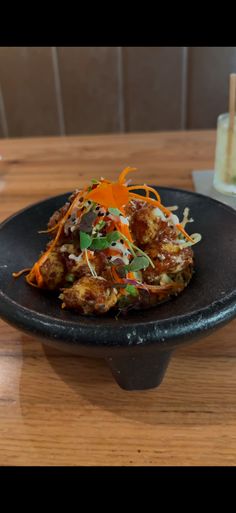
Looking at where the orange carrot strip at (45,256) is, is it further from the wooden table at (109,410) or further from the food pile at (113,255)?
the wooden table at (109,410)

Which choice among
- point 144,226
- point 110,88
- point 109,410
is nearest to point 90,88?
point 110,88

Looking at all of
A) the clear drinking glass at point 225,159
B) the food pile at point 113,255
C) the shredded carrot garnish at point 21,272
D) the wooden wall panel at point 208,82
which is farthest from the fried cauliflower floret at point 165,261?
the wooden wall panel at point 208,82

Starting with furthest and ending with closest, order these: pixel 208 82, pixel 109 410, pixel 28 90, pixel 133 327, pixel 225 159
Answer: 1. pixel 28 90
2. pixel 208 82
3. pixel 225 159
4. pixel 109 410
5. pixel 133 327

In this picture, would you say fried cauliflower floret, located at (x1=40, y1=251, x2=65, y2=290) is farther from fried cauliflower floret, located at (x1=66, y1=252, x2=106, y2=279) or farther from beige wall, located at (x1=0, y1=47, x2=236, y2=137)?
beige wall, located at (x1=0, y1=47, x2=236, y2=137)

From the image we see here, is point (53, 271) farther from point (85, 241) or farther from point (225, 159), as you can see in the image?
point (225, 159)

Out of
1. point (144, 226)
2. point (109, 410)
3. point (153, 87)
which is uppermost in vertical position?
point (144, 226)
